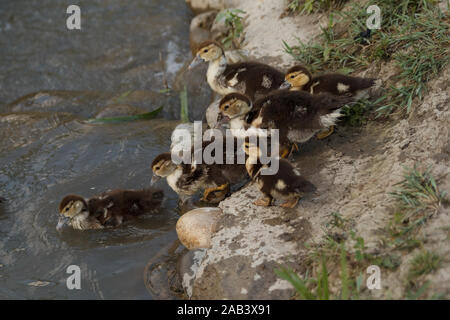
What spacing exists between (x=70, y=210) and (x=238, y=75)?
2.14 m

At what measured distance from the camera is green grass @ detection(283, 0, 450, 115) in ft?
13.9

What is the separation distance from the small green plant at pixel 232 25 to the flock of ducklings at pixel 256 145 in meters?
1.67

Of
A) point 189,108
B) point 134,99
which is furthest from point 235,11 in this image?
point 134,99

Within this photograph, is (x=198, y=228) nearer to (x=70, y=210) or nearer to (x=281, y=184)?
(x=281, y=184)

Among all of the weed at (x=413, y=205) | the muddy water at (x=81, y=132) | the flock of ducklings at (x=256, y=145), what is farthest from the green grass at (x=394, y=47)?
the muddy water at (x=81, y=132)

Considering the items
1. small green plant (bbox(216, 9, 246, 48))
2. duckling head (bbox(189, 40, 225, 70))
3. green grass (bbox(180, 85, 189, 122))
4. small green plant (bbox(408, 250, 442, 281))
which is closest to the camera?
small green plant (bbox(408, 250, 442, 281))

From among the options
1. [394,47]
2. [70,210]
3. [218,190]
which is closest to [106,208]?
[70,210]

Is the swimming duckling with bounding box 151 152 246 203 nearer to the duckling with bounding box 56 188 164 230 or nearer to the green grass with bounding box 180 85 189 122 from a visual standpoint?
the duckling with bounding box 56 188 164 230

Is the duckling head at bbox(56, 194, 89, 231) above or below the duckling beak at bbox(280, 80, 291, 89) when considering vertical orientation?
below

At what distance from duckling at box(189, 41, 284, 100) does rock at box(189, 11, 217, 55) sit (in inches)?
77.1

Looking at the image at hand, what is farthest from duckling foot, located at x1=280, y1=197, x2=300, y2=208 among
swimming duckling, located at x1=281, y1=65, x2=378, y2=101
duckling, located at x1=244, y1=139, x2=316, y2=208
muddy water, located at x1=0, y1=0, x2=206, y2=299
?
swimming duckling, located at x1=281, y1=65, x2=378, y2=101

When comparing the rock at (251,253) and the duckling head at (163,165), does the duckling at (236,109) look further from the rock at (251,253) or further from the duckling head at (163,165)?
the rock at (251,253)
